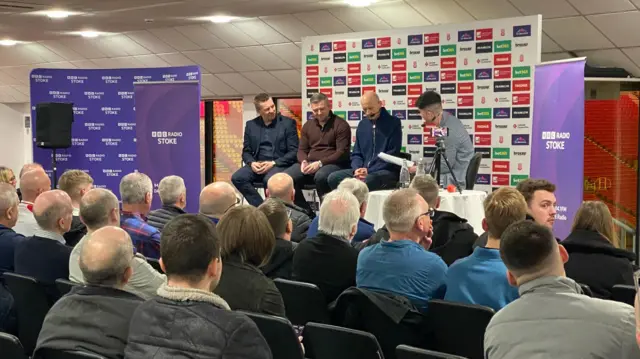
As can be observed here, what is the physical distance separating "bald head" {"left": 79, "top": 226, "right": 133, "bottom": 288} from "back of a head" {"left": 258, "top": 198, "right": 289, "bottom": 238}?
1310mm

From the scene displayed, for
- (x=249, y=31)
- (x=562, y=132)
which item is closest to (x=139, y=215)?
(x=562, y=132)

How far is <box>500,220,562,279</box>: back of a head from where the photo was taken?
2.26 meters

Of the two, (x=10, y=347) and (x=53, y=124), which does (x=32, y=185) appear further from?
(x=53, y=124)

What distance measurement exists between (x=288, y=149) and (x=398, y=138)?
52.3 inches

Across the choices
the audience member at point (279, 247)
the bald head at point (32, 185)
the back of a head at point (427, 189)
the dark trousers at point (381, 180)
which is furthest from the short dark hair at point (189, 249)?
the dark trousers at point (381, 180)

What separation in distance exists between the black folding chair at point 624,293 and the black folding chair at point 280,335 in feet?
4.94

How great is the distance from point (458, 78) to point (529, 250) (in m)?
5.81

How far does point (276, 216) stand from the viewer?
3.93 meters

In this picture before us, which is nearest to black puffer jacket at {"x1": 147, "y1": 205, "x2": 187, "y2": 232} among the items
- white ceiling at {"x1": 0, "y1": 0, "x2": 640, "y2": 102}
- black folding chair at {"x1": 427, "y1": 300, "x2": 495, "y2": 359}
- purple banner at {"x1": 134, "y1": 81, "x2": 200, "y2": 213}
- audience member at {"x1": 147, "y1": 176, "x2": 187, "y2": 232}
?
audience member at {"x1": 147, "y1": 176, "x2": 187, "y2": 232}

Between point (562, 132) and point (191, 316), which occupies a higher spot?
point (562, 132)

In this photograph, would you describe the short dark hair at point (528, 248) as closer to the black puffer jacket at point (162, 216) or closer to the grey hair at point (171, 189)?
the black puffer jacket at point (162, 216)

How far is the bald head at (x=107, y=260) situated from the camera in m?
2.62

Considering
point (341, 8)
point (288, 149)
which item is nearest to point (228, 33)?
point (341, 8)

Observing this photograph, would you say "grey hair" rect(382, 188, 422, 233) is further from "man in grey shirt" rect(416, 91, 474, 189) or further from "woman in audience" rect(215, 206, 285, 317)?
"man in grey shirt" rect(416, 91, 474, 189)
